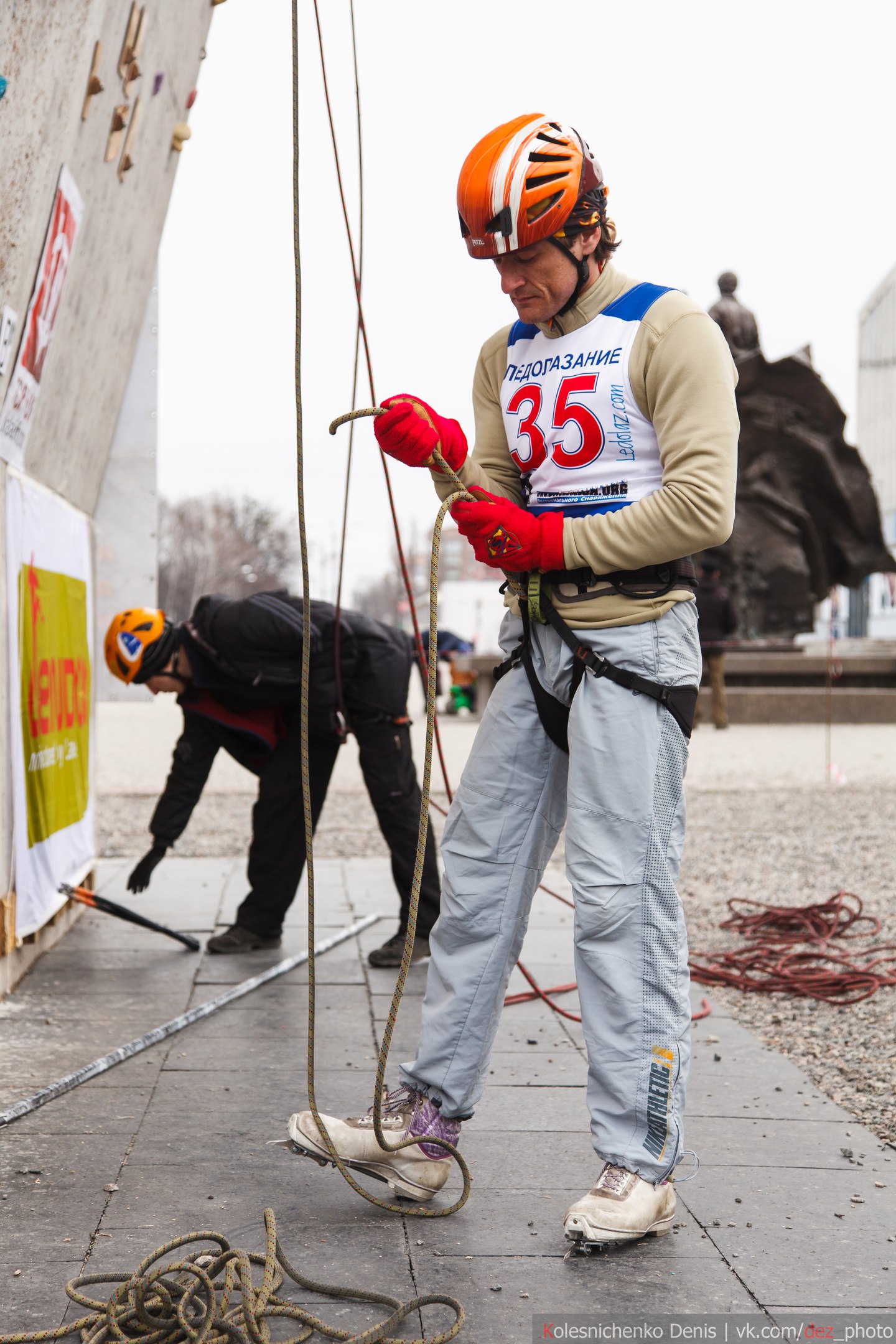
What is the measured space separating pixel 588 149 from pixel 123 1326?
7.34ft

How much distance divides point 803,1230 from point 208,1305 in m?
1.15

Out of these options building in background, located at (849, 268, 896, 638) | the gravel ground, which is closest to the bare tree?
building in background, located at (849, 268, 896, 638)

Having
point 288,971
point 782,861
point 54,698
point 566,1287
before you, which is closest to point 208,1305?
point 566,1287

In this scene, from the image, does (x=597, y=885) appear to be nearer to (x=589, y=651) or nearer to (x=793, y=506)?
(x=589, y=651)

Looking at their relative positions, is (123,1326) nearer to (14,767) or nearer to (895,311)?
(14,767)

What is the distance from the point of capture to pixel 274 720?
505cm

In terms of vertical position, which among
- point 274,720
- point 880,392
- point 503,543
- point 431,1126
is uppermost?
point 880,392

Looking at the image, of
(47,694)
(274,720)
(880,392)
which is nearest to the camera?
(47,694)

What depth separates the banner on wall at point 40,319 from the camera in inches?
160

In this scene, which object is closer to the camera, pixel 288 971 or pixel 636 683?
pixel 636 683

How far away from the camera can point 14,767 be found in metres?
4.37

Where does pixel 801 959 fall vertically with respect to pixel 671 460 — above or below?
below

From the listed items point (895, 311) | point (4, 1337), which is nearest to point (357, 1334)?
point (4, 1337)

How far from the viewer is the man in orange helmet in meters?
2.51
